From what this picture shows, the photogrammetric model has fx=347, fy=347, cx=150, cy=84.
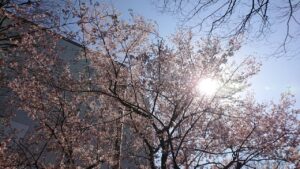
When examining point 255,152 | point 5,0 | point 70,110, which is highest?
point 5,0

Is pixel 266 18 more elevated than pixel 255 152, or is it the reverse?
pixel 255 152

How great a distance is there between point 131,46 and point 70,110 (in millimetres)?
3667

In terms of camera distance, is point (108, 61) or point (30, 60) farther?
point (30, 60)

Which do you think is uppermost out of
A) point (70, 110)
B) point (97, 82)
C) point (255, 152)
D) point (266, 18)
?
point (97, 82)

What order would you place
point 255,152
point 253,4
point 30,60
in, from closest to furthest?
point 253,4 → point 255,152 → point 30,60

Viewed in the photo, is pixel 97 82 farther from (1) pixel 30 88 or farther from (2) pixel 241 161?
(2) pixel 241 161

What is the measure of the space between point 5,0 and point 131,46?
5.13m

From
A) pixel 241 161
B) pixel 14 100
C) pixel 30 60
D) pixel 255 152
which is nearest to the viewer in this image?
pixel 241 161

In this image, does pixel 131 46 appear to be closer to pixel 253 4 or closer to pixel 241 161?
pixel 241 161

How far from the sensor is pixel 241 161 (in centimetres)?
1172

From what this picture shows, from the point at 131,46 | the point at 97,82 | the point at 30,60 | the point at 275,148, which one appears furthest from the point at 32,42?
the point at 275,148

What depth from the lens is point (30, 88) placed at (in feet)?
47.6

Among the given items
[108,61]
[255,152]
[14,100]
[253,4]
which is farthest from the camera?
[14,100]

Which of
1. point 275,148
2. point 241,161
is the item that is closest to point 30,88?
point 241,161
